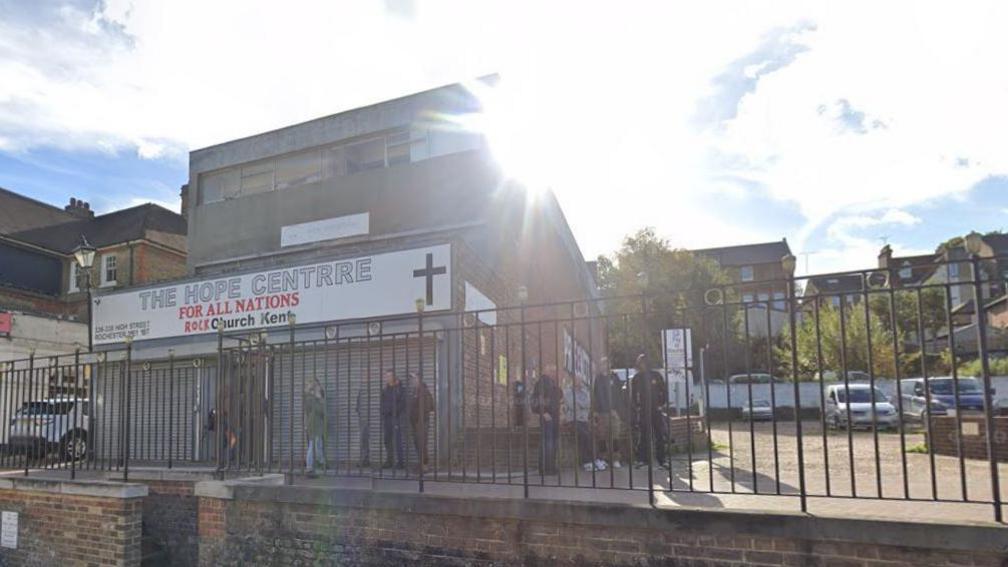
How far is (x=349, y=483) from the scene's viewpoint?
7504 millimetres

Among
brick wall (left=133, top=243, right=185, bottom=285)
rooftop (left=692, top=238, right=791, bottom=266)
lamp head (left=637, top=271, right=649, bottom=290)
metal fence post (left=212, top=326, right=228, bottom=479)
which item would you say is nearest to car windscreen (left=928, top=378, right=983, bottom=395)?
lamp head (left=637, top=271, right=649, bottom=290)

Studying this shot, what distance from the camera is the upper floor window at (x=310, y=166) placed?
1656 cm

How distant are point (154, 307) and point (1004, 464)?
15.5m

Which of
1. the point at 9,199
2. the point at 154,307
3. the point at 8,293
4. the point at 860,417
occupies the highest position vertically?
the point at 9,199

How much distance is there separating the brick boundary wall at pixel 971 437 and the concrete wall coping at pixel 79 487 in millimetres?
10649

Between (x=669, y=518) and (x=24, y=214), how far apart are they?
39639mm

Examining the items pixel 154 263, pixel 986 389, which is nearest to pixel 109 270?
pixel 154 263

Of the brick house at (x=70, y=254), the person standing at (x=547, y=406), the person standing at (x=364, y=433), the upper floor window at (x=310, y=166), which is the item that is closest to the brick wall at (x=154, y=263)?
the brick house at (x=70, y=254)

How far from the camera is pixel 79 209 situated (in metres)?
37.5

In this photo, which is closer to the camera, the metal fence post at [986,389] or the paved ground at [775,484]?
the metal fence post at [986,389]

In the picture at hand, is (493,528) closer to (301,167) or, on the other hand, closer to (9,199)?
(301,167)

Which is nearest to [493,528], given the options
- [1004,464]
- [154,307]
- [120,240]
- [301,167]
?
[1004,464]

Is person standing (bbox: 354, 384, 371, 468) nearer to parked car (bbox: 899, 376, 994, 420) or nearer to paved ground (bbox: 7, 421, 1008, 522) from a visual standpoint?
paved ground (bbox: 7, 421, 1008, 522)

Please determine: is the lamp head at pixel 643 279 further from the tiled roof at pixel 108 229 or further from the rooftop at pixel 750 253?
the rooftop at pixel 750 253
